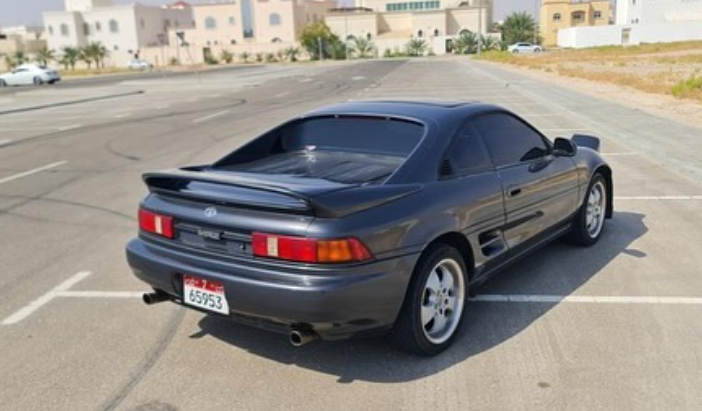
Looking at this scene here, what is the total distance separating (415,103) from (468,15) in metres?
125

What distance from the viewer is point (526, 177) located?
486 cm

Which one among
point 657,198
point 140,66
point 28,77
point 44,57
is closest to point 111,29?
point 44,57

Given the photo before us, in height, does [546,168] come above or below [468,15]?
below

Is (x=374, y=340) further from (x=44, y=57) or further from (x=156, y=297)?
(x=44, y=57)

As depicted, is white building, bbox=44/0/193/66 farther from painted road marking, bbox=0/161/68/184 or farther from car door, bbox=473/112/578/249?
car door, bbox=473/112/578/249

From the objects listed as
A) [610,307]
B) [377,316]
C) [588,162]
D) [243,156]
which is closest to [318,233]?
[377,316]

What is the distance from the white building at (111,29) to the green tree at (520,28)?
6657cm

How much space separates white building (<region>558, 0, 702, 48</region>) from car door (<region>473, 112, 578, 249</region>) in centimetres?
9644

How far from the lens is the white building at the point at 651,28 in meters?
89.4

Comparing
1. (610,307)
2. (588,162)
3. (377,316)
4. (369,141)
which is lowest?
(610,307)

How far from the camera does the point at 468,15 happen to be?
122500mm

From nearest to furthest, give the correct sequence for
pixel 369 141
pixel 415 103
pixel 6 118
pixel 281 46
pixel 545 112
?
1. pixel 369 141
2. pixel 415 103
3. pixel 545 112
4. pixel 6 118
5. pixel 281 46

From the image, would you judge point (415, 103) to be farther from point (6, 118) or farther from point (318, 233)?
point (6, 118)

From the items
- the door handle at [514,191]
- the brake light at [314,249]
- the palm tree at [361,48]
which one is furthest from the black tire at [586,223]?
the palm tree at [361,48]
